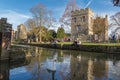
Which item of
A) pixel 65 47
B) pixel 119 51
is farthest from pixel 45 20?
pixel 119 51

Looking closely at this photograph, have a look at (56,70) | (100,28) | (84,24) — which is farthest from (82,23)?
(56,70)

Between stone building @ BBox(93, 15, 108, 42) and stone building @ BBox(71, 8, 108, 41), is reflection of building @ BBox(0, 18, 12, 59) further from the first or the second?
stone building @ BBox(71, 8, 108, 41)

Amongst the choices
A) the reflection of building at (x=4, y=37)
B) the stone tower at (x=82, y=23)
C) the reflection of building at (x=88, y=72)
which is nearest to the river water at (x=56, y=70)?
the reflection of building at (x=88, y=72)

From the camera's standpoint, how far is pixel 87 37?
208 feet

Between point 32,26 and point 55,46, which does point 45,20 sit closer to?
point 32,26

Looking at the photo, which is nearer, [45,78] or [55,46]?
[45,78]

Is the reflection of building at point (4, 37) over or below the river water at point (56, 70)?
over

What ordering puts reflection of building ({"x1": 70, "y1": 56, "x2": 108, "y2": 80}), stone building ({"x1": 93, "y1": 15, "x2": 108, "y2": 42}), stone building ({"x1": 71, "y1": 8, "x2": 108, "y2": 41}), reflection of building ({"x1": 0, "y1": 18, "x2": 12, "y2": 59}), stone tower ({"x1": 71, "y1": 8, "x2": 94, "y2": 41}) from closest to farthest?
reflection of building ({"x1": 70, "y1": 56, "x2": 108, "y2": 80})
reflection of building ({"x1": 0, "y1": 18, "x2": 12, "y2": 59})
stone building ({"x1": 93, "y1": 15, "x2": 108, "y2": 42})
stone building ({"x1": 71, "y1": 8, "x2": 108, "y2": 41})
stone tower ({"x1": 71, "y1": 8, "x2": 94, "y2": 41})

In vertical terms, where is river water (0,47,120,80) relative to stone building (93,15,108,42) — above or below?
below

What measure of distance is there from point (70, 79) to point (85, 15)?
202 feet

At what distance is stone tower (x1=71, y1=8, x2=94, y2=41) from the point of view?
6800cm

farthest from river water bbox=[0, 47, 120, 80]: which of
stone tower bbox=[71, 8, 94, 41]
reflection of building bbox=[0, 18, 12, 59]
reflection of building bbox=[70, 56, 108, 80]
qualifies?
stone tower bbox=[71, 8, 94, 41]

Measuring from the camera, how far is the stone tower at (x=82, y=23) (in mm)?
68000

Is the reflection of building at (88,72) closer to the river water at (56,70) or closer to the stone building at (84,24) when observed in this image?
the river water at (56,70)
